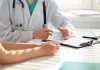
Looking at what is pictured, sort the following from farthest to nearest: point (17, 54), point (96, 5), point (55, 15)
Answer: point (96, 5)
point (55, 15)
point (17, 54)

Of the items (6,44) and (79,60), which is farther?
(6,44)

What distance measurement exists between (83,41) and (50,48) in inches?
13.8

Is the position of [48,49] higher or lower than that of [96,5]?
lower

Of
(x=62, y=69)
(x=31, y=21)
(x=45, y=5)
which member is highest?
(x=45, y=5)

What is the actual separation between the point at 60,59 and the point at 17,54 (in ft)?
0.79

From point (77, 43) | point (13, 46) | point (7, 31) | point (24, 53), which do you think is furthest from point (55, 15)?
point (24, 53)

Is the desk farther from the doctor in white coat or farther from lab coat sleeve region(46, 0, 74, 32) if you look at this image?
lab coat sleeve region(46, 0, 74, 32)

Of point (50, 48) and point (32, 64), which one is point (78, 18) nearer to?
point (50, 48)

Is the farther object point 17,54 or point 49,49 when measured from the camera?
point 49,49

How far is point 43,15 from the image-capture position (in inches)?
82.0

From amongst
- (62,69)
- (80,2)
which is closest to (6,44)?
(62,69)

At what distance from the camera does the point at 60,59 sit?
1.32 meters

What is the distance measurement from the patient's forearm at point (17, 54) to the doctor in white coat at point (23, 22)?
499mm

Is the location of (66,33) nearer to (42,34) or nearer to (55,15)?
(42,34)
